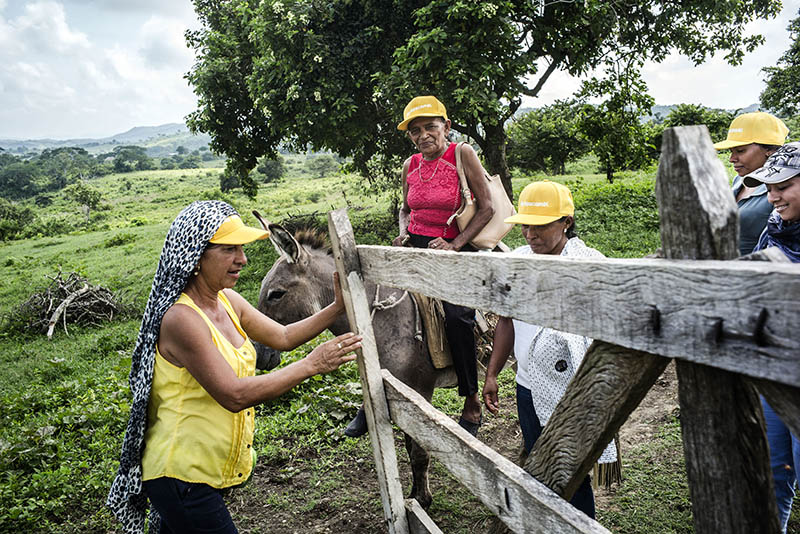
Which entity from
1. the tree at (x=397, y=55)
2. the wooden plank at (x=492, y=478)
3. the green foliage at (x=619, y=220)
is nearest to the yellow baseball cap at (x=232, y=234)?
the wooden plank at (x=492, y=478)

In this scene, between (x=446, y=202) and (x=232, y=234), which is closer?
(x=232, y=234)

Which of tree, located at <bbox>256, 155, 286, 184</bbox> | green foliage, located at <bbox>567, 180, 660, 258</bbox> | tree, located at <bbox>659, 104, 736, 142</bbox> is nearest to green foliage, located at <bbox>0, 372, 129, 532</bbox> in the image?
green foliage, located at <bbox>567, 180, 660, 258</bbox>

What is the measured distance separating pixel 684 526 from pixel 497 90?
863 centimetres

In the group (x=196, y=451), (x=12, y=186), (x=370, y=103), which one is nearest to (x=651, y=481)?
(x=196, y=451)

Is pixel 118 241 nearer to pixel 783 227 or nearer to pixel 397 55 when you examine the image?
pixel 397 55

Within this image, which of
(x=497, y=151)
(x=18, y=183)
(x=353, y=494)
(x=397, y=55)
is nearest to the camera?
(x=353, y=494)

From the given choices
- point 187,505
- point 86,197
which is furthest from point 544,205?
point 86,197

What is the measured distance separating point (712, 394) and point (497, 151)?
464 inches

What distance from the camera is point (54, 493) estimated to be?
4.54 m

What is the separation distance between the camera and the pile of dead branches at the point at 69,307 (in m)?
11.0

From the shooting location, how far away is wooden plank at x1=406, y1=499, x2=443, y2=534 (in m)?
2.66

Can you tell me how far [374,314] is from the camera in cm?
379

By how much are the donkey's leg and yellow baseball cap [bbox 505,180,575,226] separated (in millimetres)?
2203

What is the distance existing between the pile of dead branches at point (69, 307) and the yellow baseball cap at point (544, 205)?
1135 cm
